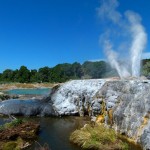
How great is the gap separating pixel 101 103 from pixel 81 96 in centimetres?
546

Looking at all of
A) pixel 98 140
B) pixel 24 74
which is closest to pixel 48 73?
pixel 24 74

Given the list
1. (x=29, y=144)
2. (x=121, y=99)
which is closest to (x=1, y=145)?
(x=29, y=144)

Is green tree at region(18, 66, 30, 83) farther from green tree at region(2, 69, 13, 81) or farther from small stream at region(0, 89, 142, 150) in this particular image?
small stream at region(0, 89, 142, 150)

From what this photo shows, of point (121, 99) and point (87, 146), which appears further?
point (121, 99)

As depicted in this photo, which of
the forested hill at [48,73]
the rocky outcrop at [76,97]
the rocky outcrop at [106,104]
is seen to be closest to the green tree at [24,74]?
the forested hill at [48,73]

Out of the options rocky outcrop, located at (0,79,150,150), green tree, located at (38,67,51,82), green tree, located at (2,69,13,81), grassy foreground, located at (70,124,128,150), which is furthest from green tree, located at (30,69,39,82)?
grassy foreground, located at (70,124,128,150)

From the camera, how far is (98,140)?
65.8ft

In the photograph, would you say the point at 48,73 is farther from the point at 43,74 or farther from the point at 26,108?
the point at 26,108

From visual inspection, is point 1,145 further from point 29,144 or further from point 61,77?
point 61,77

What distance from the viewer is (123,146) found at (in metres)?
19.3

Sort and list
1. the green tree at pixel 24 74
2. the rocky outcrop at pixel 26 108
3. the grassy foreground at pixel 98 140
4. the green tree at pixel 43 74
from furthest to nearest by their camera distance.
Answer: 1. the green tree at pixel 43 74
2. the green tree at pixel 24 74
3. the rocky outcrop at pixel 26 108
4. the grassy foreground at pixel 98 140

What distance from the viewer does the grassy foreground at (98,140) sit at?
1931 cm

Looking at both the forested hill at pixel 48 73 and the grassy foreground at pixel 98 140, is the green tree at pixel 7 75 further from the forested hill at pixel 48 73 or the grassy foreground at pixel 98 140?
the grassy foreground at pixel 98 140

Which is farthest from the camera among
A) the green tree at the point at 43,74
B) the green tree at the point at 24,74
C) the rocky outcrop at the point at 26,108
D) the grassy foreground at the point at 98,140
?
the green tree at the point at 43,74
